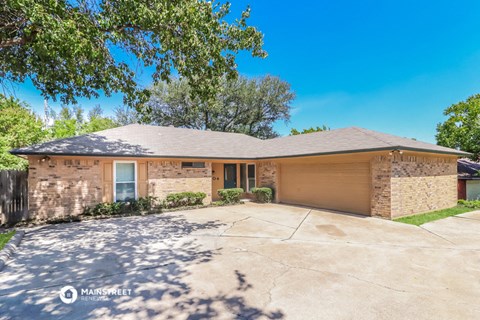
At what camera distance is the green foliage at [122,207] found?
9820mm

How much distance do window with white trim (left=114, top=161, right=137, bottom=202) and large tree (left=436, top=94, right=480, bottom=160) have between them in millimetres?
20898

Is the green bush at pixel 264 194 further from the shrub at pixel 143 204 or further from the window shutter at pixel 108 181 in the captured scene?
the window shutter at pixel 108 181

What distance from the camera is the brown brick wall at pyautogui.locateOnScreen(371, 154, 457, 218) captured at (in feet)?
29.1

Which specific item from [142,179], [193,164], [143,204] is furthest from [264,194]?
[142,179]

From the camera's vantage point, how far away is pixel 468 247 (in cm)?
570

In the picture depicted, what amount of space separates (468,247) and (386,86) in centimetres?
1423

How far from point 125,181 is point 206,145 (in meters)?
5.26

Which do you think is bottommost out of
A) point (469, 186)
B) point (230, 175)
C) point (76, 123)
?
point (469, 186)

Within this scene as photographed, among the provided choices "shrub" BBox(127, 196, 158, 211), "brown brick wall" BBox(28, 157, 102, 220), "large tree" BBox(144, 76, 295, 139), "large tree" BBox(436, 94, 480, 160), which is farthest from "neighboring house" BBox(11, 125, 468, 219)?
"large tree" BBox(144, 76, 295, 139)

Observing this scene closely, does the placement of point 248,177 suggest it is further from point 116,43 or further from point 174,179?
point 116,43

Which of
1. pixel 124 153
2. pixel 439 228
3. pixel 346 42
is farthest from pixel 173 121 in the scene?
pixel 439 228

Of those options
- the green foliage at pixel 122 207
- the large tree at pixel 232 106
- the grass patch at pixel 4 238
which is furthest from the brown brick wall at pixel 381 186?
the large tree at pixel 232 106

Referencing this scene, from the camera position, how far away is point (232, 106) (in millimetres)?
27859

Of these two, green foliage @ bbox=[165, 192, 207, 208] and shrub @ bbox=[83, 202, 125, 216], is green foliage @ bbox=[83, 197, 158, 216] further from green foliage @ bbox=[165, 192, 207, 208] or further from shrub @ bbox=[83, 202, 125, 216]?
green foliage @ bbox=[165, 192, 207, 208]
